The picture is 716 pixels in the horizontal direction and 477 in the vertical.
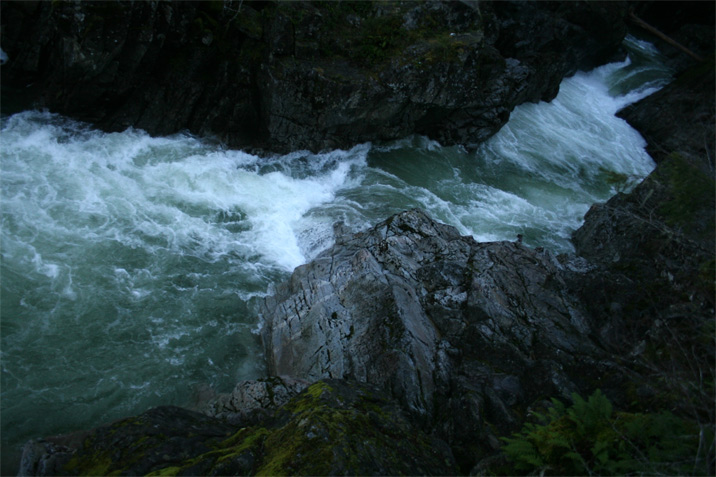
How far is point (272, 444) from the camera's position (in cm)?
674

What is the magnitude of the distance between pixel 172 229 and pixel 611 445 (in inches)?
436

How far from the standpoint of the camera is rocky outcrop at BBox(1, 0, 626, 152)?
46.2 feet

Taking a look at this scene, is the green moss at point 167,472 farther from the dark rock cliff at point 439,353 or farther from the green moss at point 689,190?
the green moss at point 689,190

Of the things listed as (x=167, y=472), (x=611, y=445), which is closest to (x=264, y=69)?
(x=167, y=472)

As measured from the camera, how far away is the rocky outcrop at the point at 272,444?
638 cm

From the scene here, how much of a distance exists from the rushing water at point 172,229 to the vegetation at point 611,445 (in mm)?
6125

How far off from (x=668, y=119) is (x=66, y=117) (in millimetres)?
25136

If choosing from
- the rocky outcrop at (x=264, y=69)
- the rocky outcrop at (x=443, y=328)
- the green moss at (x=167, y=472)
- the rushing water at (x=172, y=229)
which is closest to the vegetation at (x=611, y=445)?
the rocky outcrop at (x=443, y=328)

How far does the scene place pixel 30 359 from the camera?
950 centimetres

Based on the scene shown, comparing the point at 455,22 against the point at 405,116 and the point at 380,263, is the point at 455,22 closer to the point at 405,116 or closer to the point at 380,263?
the point at 405,116

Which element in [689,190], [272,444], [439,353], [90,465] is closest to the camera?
[272,444]

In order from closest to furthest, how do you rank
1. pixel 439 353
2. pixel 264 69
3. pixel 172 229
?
1. pixel 439 353
2. pixel 172 229
3. pixel 264 69

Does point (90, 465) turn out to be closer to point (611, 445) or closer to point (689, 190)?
point (611, 445)

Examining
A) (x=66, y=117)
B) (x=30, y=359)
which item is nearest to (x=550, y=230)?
(x=30, y=359)
